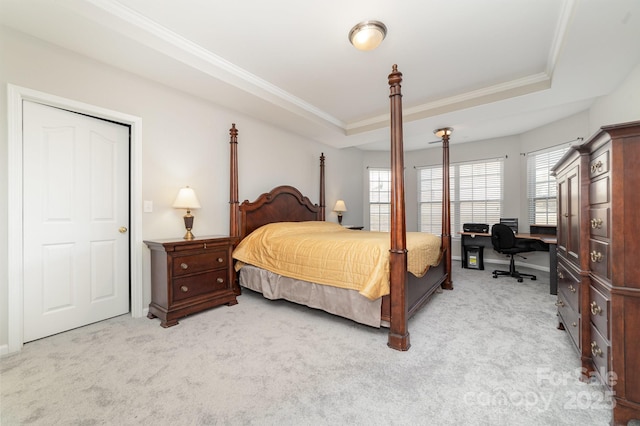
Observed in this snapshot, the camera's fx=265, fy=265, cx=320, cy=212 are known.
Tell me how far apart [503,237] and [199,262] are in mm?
4541

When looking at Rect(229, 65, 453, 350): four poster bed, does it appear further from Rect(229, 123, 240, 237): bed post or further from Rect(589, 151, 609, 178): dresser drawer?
Rect(589, 151, 609, 178): dresser drawer

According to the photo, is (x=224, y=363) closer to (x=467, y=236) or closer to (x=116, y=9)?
(x=116, y=9)

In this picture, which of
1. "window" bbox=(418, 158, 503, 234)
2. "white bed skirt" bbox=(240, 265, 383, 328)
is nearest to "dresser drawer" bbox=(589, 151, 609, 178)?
"white bed skirt" bbox=(240, 265, 383, 328)

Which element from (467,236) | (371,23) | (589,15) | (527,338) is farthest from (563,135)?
(371,23)

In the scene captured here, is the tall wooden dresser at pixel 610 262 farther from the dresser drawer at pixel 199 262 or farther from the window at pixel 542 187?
the window at pixel 542 187

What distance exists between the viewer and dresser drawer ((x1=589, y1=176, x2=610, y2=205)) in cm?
140

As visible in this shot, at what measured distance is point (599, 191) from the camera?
1493 millimetres

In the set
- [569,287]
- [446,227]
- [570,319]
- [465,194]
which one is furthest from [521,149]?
[570,319]

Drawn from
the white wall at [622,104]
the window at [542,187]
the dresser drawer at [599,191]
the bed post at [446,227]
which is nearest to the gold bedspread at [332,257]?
the bed post at [446,227]

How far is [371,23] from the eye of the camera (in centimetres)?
222

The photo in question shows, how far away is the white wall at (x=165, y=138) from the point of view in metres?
2.09

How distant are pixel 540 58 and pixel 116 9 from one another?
389cm

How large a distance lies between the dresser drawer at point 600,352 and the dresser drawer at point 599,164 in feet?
2.96

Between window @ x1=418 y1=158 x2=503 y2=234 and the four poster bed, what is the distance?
88.7 inches
